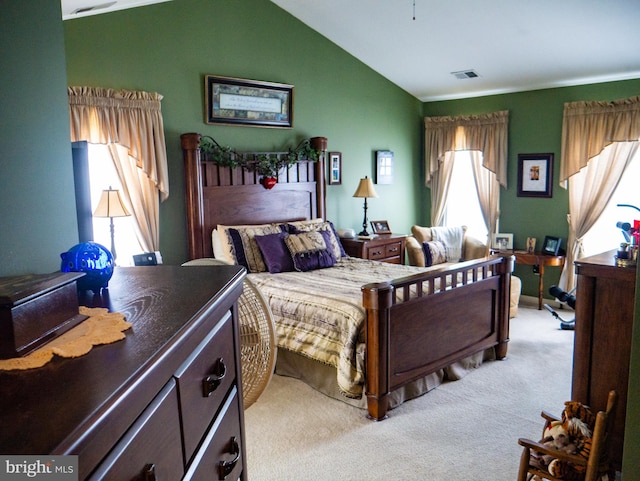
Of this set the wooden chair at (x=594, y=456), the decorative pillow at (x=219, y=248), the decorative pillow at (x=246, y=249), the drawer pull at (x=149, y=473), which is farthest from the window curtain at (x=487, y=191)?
the drawer pull at (x=149, y=473)

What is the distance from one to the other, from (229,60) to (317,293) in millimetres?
2501

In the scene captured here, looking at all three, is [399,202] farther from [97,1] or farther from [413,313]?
[97,1]

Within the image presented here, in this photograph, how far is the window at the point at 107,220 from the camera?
13.5ft

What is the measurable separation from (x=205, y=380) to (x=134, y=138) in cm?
356

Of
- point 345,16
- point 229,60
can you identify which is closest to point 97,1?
point 229,60

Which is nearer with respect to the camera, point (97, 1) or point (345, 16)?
point (97, 1)

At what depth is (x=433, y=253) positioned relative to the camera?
5.62 meters

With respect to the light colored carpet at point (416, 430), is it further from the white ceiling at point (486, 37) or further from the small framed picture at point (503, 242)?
the white ceiling at point (486, 37)

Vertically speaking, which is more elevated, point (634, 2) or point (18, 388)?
point (634, 2)

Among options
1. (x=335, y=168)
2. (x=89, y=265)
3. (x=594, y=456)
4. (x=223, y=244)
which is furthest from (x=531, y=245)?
(x=89, y=265)

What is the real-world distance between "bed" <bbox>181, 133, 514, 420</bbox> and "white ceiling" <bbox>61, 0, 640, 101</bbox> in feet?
4.66

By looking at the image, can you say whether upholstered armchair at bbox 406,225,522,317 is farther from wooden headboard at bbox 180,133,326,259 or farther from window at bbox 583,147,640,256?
wooden headboard at bbox 180,133,326,259

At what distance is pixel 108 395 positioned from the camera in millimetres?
622

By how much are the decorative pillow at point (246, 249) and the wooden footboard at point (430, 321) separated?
1517mm
